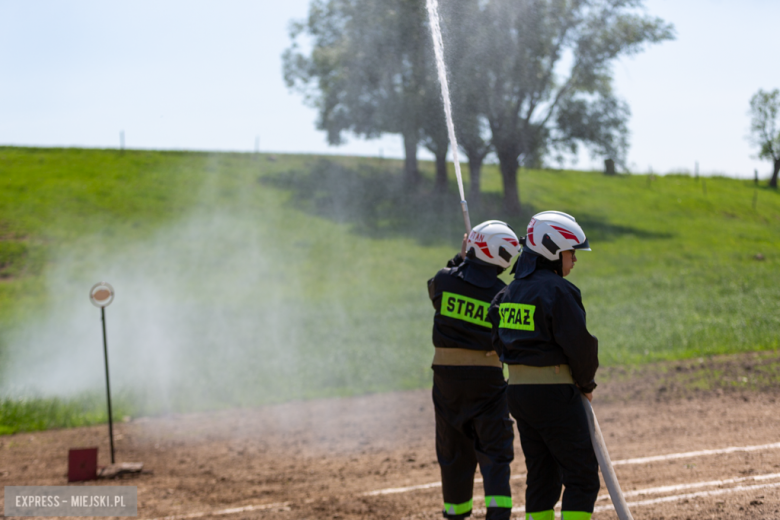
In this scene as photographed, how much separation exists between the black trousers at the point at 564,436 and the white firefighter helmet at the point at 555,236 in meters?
0.86

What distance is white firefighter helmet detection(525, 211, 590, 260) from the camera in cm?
394

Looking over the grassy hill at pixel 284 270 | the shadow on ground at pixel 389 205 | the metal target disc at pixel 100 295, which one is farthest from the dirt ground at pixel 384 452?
the shadow on ground at pixel 389 205

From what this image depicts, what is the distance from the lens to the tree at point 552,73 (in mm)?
22812

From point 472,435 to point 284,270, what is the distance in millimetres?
20226

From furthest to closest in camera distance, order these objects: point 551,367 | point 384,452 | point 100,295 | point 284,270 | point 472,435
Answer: point 284,270
point 100,295
point 384,452
point 472,435
point 551,367

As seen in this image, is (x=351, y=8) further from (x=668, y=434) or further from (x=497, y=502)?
(x=497, y=502)

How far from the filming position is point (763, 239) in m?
27.2

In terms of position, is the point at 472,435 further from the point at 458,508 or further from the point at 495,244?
the point at 495,244

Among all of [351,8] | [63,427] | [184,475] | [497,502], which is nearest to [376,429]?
[184,475]

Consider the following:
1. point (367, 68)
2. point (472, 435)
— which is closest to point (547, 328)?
point (472, 435)

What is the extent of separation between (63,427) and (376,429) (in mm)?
5631

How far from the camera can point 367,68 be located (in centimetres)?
2734

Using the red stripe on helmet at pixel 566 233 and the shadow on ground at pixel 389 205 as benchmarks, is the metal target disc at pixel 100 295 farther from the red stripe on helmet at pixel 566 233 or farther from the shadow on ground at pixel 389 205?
the shadow on ground at pixel 389 205

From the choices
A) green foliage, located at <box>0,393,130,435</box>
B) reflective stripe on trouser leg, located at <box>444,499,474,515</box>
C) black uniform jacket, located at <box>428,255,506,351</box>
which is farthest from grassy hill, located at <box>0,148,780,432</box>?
black uniform jacket, located at <box>428,255,506,351</box>
